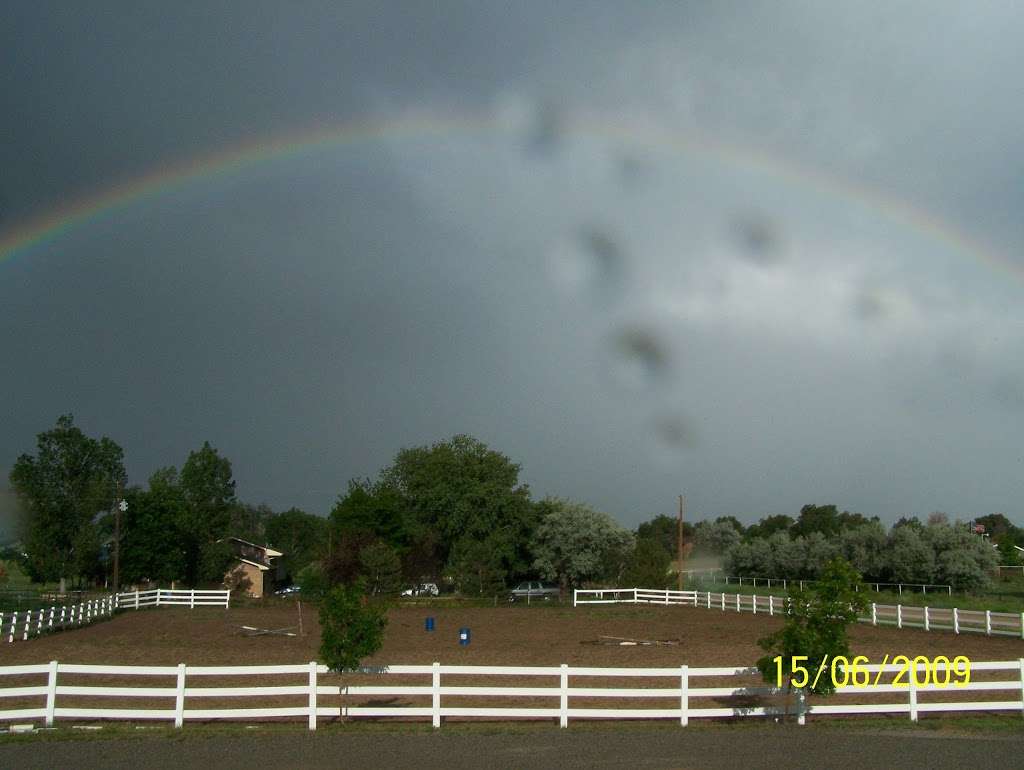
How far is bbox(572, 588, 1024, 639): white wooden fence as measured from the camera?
3056 cm

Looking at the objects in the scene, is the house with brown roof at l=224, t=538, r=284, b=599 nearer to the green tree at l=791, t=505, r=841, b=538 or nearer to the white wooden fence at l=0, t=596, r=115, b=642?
A: the white wooden fence at l=0, t=596, r=115, b=642

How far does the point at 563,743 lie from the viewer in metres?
12.5

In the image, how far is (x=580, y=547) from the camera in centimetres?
7512

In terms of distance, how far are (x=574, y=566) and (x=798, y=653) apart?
62.8m

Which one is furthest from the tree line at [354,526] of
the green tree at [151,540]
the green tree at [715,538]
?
the green tree at [715,538]

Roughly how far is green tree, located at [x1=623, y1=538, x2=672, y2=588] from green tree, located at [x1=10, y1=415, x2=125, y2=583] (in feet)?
115

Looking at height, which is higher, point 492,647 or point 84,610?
point 492,647

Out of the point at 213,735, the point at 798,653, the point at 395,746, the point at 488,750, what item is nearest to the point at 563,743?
the point at 488,750

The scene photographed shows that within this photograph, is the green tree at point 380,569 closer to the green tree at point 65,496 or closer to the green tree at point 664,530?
the green tree at point 65,496

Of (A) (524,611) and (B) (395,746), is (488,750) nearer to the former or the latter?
(B) (395,746)

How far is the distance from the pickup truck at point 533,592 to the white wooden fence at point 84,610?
20.6m

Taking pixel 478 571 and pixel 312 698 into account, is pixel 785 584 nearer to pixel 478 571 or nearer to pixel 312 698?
pixel 478 571

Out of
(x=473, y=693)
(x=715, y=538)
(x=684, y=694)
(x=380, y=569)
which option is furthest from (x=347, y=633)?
(x=715, y=538)

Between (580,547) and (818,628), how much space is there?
62.7 metres
